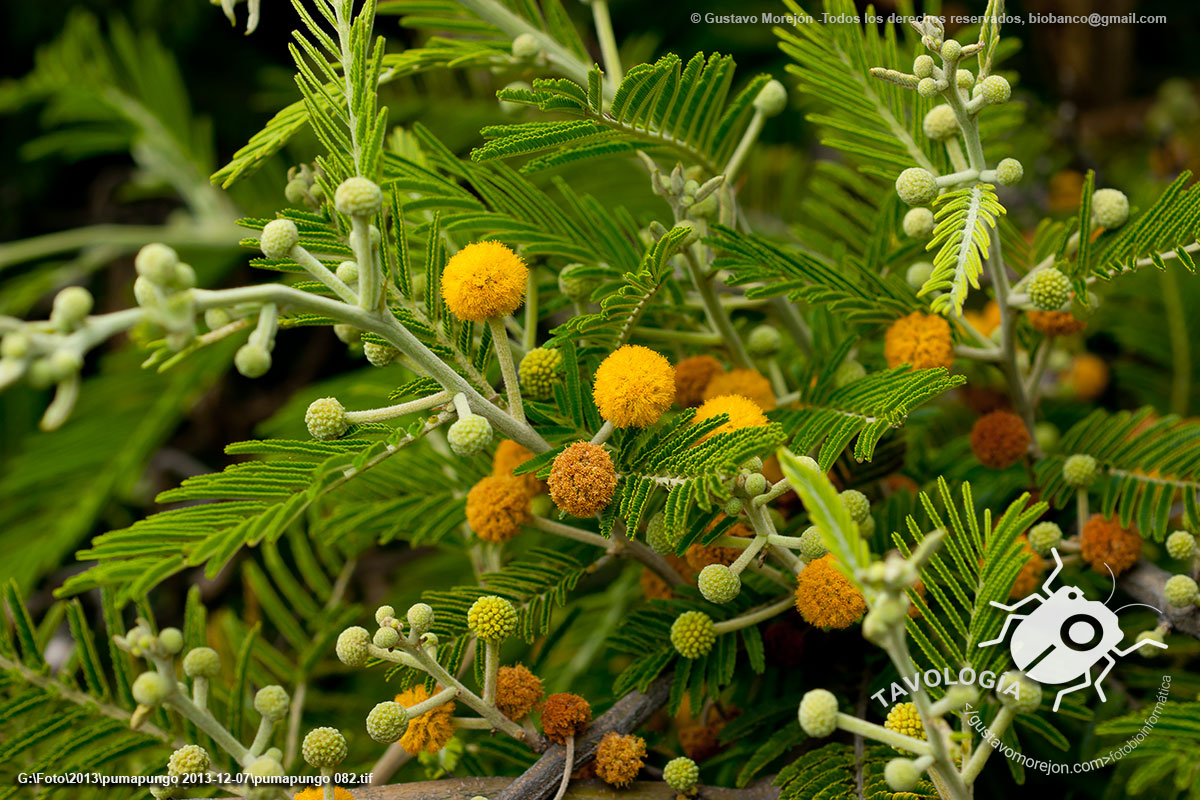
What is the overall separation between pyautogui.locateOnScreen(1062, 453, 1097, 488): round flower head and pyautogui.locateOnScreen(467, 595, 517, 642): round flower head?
1.71ft

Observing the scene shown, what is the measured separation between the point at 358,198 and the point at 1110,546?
71 centimetres

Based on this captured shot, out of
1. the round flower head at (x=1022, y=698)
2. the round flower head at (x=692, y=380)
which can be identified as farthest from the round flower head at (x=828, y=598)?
the round flower head at (x=692, y=380)

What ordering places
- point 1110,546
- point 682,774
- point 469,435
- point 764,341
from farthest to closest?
1. point 764,341
2. point 1110,546
3. point 682,774
4. point 469,435


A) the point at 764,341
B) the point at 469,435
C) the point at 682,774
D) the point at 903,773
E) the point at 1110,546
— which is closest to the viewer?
the point at 903,773

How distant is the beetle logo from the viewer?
68 centimetres

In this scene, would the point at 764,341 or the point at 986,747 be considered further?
the point at 764,341

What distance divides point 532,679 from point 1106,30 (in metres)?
1.97

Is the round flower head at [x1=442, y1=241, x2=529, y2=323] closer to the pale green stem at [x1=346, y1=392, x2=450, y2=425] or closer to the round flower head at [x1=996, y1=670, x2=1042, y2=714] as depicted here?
the pale green stem at [x1=346, y1=392, x2=450, y2=425]

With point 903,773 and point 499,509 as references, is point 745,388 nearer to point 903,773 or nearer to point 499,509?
point 499,509

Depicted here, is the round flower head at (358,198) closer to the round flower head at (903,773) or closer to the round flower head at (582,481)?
the round flower head at (582,481)

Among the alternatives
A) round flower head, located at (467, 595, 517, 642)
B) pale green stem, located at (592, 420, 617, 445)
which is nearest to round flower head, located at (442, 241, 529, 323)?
pale green stem, located at (592, 420, 617, 445)

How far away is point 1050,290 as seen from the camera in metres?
0.76

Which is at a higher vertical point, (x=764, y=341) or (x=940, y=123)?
(x=940, y=123)

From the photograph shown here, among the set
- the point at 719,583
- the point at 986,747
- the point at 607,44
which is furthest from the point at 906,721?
the point at 607,44
